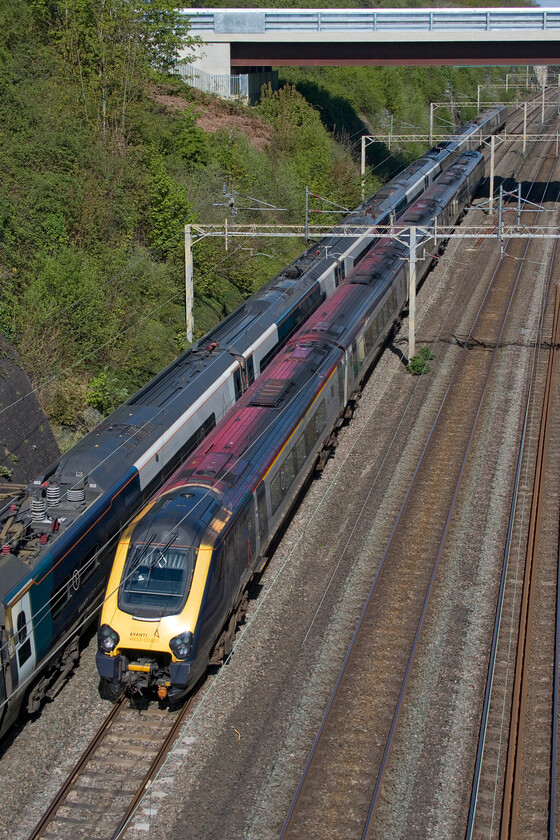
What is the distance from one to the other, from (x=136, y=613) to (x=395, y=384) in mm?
17765

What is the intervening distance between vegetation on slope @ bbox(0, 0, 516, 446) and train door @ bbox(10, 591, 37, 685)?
464 inches

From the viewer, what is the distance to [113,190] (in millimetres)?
37312

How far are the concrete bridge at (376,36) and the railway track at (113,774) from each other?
43.5m

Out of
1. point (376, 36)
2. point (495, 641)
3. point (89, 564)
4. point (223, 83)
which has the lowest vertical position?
point (495, 641)

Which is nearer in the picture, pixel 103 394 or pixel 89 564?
pixel 89 564

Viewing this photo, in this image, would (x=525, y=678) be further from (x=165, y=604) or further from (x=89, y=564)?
(x=89, y=564)

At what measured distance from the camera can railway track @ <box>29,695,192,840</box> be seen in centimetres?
1483

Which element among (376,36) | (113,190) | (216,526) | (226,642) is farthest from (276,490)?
(376,36)

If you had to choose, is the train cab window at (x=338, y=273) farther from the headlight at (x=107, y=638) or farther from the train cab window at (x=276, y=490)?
the headlight at (x=107, y=638)

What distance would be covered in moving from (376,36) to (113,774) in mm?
45349

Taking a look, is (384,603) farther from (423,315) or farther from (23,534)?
(423,315)

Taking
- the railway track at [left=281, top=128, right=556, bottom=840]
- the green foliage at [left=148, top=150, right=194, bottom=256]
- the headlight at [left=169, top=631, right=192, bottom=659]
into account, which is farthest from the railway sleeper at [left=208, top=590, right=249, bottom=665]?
the green foliage at [left=148, top=150, right=194, bottom=256]

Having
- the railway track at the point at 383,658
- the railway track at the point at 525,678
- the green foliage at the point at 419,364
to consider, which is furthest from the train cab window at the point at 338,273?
the railway track at the point at 525,678

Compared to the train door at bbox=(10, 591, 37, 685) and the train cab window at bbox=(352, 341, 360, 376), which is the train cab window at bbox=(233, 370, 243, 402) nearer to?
the train cab window at bbox=(352, 341, 360, 376)
